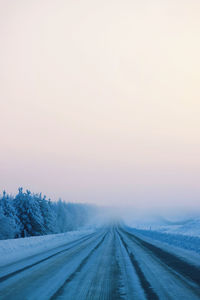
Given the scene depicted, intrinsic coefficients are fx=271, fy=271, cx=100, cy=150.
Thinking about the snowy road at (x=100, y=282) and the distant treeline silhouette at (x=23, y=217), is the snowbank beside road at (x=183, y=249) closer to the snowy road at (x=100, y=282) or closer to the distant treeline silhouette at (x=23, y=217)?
the snowy road at (x=100, y=282)

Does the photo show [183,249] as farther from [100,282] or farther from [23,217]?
[23,217]

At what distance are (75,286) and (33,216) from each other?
127ft

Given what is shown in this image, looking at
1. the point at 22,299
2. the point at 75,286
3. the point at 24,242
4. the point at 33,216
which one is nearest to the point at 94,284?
the point at 75,286

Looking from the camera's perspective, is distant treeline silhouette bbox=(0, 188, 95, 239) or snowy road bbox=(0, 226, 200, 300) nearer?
snowy road bbox=(0, 226, 200, 300)

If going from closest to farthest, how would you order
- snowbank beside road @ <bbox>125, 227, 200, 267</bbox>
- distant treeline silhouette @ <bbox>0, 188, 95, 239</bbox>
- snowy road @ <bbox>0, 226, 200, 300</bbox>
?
snowy road @ <bbox>0, 226, 200, 300</bbox>
snowbank beside road @ <bbox>125, 227, 200, 267</bbox>
distant treeline silhouette @ <bbox>0, 188, 95, 239</bbox>

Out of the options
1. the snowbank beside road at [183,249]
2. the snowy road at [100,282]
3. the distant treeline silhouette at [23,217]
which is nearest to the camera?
the snowy road at [100,282]

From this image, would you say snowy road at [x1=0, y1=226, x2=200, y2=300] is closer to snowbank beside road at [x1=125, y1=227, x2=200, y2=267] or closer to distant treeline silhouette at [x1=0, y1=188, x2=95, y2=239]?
snowbank beside road at [x1=125, y1=227, x2=200, y2=267]

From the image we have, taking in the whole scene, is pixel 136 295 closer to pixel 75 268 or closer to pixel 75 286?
pixel 75 286

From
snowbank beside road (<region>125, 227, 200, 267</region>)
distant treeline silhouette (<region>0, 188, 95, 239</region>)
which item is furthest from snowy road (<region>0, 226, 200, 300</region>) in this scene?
distant treeline silhouette (<region>0, 188, 95, 239</region>)

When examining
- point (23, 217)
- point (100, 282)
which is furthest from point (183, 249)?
point (23, 217)

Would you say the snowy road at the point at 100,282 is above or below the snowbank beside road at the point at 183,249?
above

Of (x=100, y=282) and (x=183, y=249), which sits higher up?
(x=100, y=282)

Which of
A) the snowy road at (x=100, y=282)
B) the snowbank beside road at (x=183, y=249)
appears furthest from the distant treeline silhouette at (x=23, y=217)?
the snowy road at (x=100, y=282)

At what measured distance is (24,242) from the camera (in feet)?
55.3
